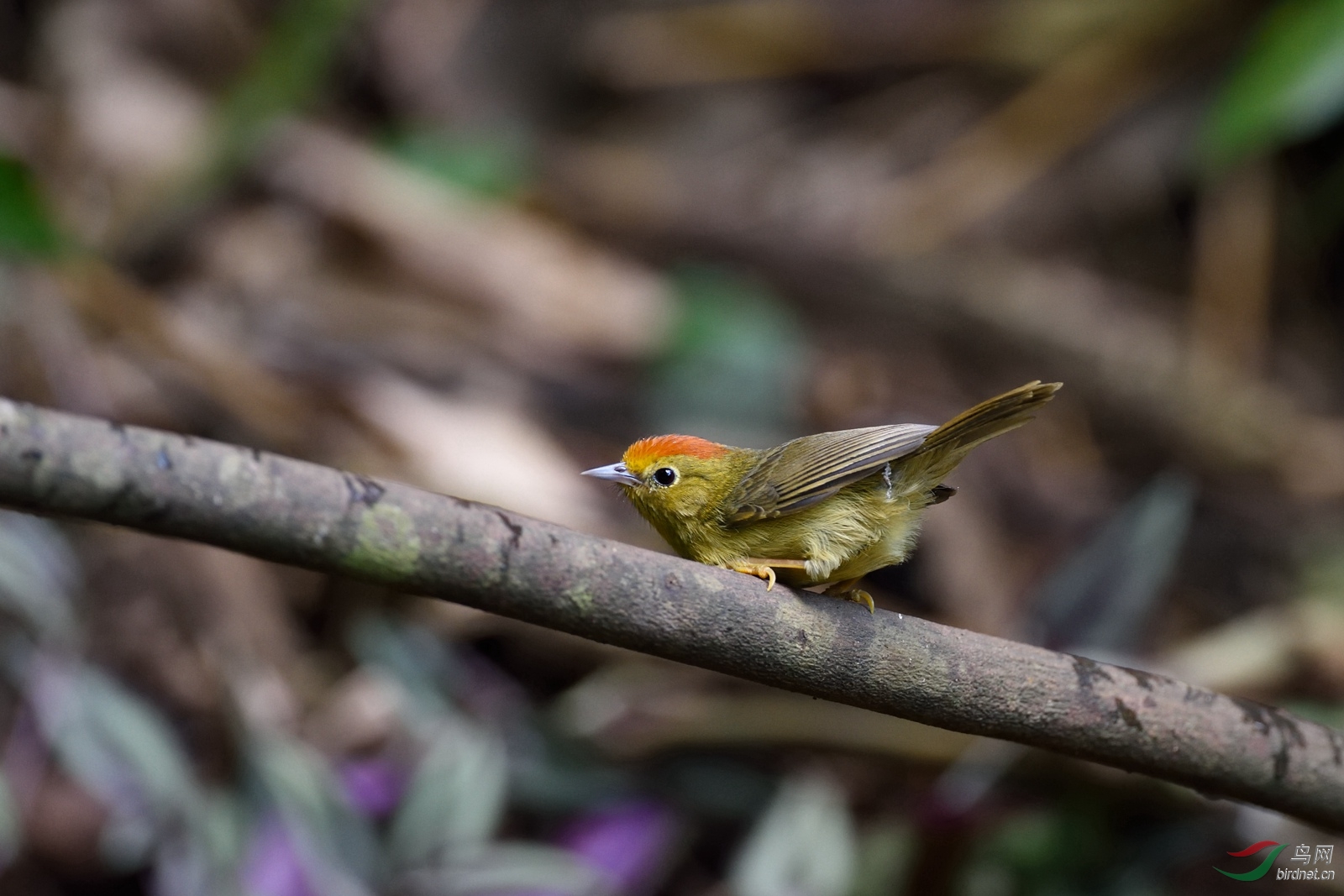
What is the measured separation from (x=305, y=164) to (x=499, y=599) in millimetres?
5025

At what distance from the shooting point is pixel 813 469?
2.68 m

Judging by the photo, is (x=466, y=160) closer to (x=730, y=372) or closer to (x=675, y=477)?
(x=730, y=372)

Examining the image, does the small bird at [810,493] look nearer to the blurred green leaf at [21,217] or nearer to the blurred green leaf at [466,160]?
the blurred green leaf at [21,217]

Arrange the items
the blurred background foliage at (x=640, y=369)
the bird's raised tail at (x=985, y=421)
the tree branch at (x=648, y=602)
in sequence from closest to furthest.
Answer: the tree branch at (x=648, y=602) < the bird's raised tail at (x=985, y=421) < the blurred background foliage at (x=640, y=369)

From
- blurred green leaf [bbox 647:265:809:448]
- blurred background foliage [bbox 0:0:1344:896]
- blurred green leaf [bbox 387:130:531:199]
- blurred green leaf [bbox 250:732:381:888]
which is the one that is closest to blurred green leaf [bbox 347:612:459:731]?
blurred background foliage [bbox 0:0:1344:896]

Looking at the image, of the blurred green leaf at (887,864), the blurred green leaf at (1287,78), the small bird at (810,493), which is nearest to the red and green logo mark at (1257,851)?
the blurred green leaf at (887,864)

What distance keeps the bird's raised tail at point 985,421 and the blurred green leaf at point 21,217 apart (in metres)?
3.02

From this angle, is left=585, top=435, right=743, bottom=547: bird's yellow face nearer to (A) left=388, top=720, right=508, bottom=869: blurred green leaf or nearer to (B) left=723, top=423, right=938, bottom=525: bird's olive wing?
(B) left=723, top=423, right=938, bottom=525: bird's olive wing

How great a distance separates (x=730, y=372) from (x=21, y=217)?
308cm

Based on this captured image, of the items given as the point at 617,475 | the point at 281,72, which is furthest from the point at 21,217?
the point at 617,475

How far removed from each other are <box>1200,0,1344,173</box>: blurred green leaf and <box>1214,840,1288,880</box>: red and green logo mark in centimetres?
321

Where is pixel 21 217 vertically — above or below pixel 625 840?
above

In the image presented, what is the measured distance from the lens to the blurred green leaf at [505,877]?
3266mm

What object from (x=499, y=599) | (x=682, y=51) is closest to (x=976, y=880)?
(x=499, y=599)
